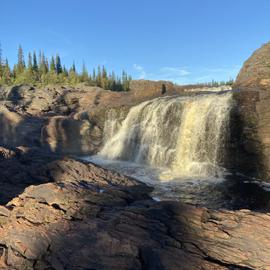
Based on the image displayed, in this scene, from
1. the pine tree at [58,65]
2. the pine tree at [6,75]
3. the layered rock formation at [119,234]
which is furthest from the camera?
the pine tree at [58,65]

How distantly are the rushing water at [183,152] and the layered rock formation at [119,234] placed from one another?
8900 mm

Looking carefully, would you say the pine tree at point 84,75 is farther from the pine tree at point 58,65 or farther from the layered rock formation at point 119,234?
the layered rock formation at point 119,234

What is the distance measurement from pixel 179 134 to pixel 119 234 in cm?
2010

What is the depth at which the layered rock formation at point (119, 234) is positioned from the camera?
642cm

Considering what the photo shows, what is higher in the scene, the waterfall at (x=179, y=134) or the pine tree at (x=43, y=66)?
the pine tree at (x=43, y=66)

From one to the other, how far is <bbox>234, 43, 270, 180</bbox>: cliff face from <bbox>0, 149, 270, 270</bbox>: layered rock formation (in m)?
15.2

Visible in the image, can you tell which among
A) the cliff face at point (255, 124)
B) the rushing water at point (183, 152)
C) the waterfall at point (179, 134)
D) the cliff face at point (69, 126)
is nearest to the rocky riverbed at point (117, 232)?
the rushing water at point (183, 152)

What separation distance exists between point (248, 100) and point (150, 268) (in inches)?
742

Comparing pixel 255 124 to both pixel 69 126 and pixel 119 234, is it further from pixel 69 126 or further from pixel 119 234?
pixel 69 126

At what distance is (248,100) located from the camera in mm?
23141

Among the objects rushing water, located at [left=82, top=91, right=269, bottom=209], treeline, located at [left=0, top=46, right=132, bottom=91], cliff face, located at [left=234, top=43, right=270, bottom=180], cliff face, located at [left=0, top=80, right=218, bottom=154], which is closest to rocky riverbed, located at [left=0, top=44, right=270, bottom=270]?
rushing water, located at [left=82, top=91, right=269, bottom=209]

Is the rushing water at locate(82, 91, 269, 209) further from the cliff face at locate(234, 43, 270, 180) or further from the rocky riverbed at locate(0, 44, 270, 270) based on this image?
the rocky riverbed at locate(0, 44, 270, 270)

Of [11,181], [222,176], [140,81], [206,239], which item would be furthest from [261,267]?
[140,81]

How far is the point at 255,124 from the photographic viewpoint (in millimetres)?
22672
